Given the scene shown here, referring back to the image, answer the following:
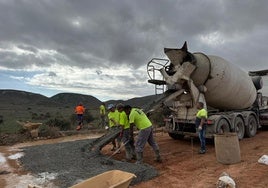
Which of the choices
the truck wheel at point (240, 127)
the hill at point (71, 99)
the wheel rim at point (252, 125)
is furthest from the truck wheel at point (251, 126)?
→ the hill at point (71, 99)

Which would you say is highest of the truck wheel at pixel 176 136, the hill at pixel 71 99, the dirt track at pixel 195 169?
the hill at pixel 71 99

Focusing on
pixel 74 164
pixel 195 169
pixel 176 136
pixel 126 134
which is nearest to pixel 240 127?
pixel 176 136

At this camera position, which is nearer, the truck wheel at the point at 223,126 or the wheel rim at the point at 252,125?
the truck wheel at the point at 223,126

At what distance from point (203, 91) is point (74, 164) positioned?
18.0 ft

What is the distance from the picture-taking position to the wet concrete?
7.28 metres

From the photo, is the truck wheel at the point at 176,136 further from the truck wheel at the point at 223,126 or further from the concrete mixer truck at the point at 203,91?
the truck wheel at the point at 223,126

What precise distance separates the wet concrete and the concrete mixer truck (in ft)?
10.2

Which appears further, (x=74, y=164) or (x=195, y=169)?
(x=74, y=164)

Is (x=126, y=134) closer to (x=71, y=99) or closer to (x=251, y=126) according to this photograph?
(x=251, y=126)

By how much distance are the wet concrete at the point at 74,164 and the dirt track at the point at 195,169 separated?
0.32 meters

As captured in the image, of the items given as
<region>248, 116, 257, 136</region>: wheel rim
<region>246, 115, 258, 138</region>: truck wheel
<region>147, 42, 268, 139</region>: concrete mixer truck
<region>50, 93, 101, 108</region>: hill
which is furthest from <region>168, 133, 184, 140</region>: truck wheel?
<region>50, 93, 101, 108</region>: hill

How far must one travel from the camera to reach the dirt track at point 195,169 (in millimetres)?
6957

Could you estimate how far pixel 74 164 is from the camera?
841 centimetres

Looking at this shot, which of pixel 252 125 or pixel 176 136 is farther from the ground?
pixel 252 125
